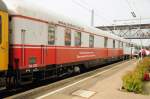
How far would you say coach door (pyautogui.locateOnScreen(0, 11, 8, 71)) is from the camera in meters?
8.96

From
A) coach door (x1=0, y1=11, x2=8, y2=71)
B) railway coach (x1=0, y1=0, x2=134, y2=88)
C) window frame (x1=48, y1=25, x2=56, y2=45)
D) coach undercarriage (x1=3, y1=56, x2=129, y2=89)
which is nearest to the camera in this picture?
coach door (x1=0, y1=11, x2=8, y2=71)

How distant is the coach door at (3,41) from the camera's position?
896 centimetres

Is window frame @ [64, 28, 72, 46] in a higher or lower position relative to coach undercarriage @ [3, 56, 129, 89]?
higher

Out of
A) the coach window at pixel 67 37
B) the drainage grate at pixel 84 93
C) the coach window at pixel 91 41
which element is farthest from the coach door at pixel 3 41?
the coach window at pixel 91 41

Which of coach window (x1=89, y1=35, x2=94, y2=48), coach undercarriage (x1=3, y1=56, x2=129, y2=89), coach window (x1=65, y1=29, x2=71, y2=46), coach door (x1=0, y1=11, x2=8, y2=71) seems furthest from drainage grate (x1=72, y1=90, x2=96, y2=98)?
coach window (x1=89, y1=35, x2=94, y2=48)

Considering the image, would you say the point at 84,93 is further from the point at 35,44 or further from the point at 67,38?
the point at 67,38

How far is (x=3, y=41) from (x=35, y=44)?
205cm

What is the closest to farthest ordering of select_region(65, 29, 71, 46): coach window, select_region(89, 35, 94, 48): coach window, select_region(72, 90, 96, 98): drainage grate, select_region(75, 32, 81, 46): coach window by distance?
select_region(72, 90, 96, 98): drainage grate, select_region(65, 29, 71, 46): coach window, select_region(75, 32, 81, 46): coach window, select_region(89, 35, 94, 48): coach window

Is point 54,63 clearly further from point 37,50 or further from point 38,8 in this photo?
point 38,8

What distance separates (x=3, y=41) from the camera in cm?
905

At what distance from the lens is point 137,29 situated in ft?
229

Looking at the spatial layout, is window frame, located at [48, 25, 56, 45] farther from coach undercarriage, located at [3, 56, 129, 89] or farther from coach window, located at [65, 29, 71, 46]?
coach window, located at [65, 29, 71, 46]

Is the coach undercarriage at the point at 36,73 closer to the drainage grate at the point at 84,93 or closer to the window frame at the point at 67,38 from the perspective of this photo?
the window frame at the point at 67,38

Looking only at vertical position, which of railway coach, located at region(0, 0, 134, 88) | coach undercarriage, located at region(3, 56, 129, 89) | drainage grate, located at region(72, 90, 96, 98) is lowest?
drainage grate, located at region(72, 90, 96, 98)
